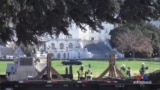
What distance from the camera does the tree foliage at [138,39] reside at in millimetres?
128175

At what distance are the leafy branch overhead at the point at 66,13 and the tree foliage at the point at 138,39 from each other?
99.5 meters

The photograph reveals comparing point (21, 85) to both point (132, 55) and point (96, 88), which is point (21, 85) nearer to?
point (96, 88)

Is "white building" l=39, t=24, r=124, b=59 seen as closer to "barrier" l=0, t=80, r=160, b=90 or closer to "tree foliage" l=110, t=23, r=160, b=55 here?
"tree foliage" l=110, t=23, r=160, b=55

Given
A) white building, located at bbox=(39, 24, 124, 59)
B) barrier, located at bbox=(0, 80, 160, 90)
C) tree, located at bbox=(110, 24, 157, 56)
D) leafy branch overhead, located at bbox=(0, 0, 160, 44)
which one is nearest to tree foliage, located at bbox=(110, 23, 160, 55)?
tree, located at bbox=(110, 24, 157, 56)

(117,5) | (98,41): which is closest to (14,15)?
(117,5)

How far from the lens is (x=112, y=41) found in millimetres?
142375

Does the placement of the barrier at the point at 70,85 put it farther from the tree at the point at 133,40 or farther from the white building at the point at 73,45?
the white building at the point at 73,45

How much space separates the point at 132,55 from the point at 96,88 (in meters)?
118

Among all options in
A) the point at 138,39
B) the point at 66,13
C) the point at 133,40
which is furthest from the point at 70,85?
the point at 138,39

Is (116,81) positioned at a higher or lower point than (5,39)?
lower

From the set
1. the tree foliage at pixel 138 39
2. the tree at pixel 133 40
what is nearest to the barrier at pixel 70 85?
the tree at pixel 133 40

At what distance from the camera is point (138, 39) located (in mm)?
131375

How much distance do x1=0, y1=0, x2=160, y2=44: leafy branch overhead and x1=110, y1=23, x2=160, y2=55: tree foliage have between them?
99.5 m

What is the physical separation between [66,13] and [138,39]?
4355 inches
